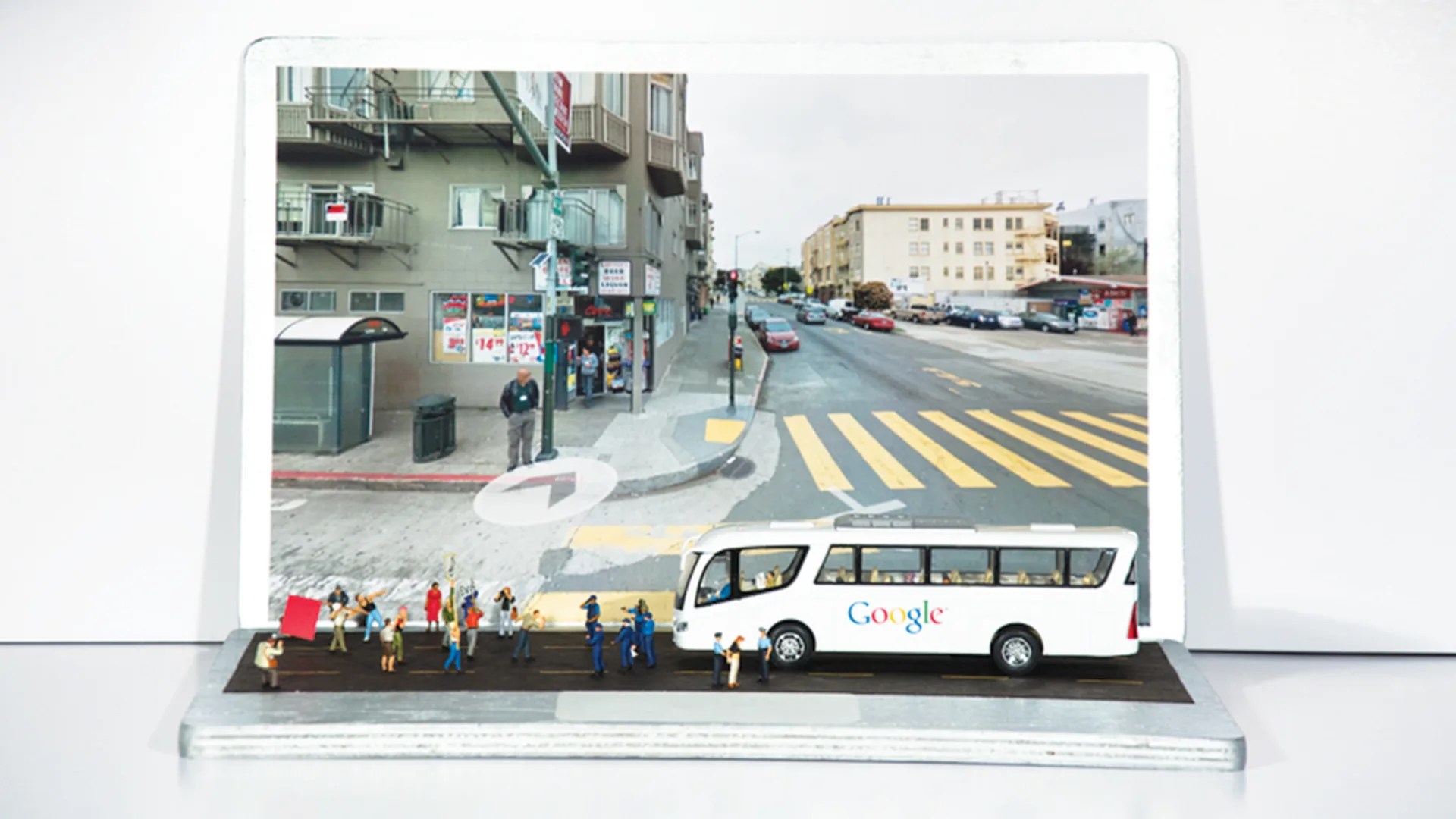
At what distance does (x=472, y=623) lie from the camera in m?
7.63

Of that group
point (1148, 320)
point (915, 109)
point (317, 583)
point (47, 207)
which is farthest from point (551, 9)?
point (1148, 320)

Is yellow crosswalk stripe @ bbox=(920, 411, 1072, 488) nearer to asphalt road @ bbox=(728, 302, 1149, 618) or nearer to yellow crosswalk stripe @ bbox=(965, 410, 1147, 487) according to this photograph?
asphalt road @ bbox=(728, 302, 1149, 618)

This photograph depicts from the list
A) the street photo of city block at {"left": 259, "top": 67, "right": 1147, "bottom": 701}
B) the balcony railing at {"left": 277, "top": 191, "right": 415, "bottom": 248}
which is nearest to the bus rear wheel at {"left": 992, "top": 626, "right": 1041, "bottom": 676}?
the street photo of city block at {"left": 259, "top": 67, "right": 1147, "bottom": 701}

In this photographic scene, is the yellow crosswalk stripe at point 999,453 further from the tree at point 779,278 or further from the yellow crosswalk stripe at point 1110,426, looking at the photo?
the tree at point 779,278

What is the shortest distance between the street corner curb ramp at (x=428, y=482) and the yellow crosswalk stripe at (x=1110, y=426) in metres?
3.99

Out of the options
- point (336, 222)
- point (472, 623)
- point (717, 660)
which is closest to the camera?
point (717, 660)

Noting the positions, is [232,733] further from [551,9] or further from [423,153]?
[551,9]

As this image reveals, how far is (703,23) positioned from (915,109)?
2258 mm

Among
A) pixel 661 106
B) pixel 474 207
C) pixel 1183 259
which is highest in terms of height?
pixel 661 106

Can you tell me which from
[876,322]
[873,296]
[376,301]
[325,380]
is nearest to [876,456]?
[876,322]

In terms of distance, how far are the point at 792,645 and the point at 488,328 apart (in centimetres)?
431

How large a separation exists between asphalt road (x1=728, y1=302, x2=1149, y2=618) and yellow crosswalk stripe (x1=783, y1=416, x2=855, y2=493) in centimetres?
1

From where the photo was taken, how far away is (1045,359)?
9516 mm

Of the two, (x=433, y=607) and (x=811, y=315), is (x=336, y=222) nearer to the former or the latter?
(x=433, y=607)
